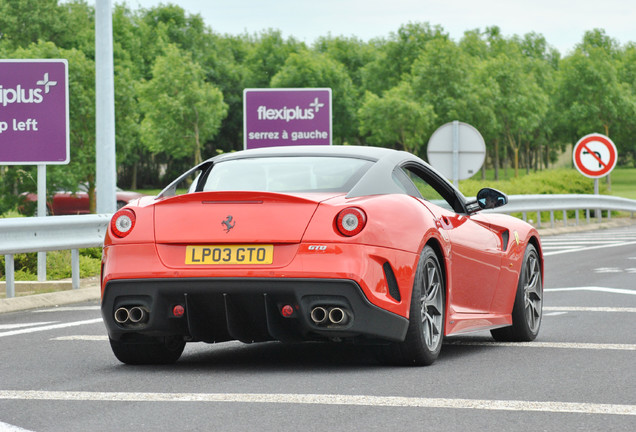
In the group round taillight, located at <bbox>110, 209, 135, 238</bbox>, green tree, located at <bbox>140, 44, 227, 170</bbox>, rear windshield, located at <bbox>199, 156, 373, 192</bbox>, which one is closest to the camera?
round taillight, located at <bbox>110, 209, 135, 238</bbox>

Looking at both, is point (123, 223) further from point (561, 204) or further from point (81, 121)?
point (81, 121)

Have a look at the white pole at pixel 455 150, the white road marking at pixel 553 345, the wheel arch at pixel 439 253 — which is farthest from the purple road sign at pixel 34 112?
the white pole at pixel 455 150

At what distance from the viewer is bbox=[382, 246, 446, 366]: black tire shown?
6.46 meters

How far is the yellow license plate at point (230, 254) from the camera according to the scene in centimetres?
617

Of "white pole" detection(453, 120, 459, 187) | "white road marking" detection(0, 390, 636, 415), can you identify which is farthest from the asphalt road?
"white pole" detection(453, 120, 459, 187)

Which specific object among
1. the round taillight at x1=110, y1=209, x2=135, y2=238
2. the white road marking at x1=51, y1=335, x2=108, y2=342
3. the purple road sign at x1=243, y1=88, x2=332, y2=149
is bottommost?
the white road marking at x1=51, y1=335, x2=108, y2=342

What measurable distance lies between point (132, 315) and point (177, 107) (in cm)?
6995

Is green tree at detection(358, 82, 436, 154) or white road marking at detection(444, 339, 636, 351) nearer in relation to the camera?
white road marking at detection(444, 339, 636, 351)

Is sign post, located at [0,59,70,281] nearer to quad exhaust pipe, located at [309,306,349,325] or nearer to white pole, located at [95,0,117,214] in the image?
white pole, located at [95,0,117,214]

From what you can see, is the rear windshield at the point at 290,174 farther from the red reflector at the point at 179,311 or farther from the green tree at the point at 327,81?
the green tree at the point at 327,81

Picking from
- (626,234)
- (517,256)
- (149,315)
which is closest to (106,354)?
(149,315)

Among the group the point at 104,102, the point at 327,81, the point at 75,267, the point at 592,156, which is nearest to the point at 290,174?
the point at 75,267

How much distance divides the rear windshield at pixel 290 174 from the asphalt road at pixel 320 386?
1.02 meters

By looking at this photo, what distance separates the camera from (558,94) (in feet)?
298
